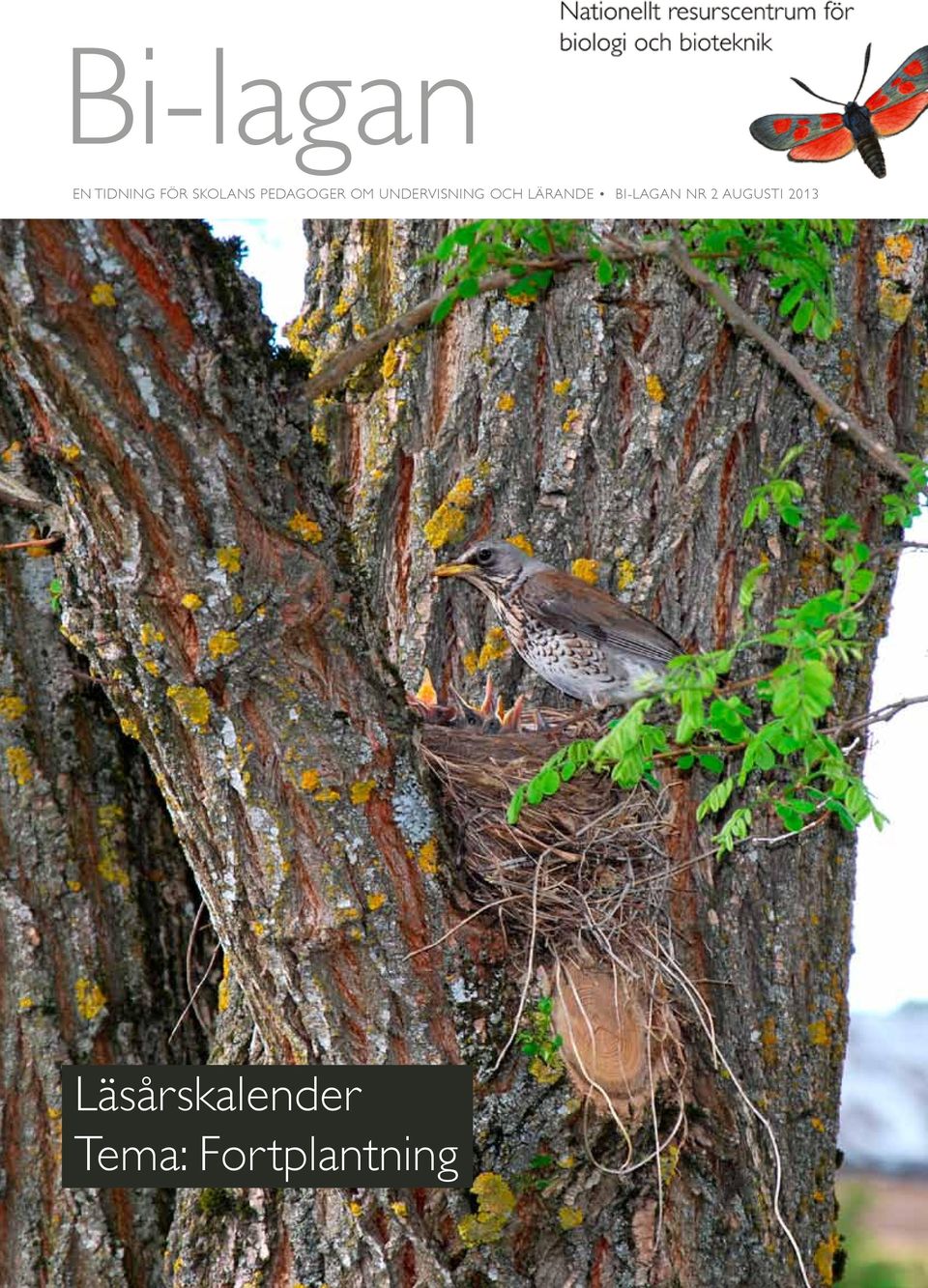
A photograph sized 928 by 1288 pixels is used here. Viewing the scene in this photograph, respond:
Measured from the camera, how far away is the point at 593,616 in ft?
13.5

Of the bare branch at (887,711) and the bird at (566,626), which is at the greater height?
the bird at (566,626)

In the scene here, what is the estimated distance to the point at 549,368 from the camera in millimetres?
4082

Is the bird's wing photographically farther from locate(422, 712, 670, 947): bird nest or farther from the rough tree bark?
locate(422, 712, 670, 947): bird nest

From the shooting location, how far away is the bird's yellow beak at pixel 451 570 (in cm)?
413

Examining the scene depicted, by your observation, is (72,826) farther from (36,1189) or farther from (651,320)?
(651,320)

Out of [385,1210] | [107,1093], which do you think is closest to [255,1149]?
[385,1210]

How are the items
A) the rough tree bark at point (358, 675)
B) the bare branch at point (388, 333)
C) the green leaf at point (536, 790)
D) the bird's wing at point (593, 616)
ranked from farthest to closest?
the bird's wing at point (593, 616), the green leaf at point (536, 790), the bare branch at point (388, 333), the rough tree bark at point (358, 675)

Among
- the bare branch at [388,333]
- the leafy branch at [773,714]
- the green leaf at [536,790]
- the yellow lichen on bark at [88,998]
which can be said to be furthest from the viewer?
the yellow lichen on bark at [88,998]

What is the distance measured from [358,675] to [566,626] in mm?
1338

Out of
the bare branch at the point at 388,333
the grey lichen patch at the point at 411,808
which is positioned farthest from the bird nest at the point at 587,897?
the bare branch at the point at 388,333

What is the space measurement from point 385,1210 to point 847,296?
2.80 metres
